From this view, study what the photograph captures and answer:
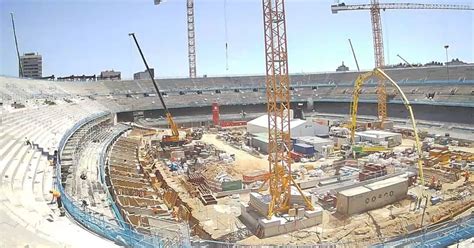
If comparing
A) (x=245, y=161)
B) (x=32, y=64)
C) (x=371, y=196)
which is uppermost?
(x=32, y=64)

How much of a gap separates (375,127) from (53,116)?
34.7 meters

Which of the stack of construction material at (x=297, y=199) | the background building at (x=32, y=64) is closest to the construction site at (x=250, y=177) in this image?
the stack of construction material at (x=297, y=199)

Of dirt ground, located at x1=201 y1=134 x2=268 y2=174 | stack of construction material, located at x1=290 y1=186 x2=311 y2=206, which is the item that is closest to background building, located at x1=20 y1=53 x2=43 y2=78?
dirt ground, located at x1=201 y1=134 x2=268 y2=174

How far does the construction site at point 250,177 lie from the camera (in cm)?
1393

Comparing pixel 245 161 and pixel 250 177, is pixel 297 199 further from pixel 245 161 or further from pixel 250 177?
pixel 245 161

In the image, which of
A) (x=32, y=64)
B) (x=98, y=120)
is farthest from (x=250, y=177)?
(x=32, y=64)

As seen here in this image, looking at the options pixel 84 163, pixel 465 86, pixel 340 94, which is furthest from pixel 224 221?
pixel 340 94

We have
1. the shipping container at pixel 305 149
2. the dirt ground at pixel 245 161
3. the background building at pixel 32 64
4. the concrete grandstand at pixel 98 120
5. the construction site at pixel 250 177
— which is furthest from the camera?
the background building at pixel 32 64

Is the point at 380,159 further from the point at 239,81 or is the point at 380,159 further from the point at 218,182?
the point at 239,81

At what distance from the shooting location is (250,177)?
2669 cm

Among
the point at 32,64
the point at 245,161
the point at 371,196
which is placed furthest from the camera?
the point at 32,64

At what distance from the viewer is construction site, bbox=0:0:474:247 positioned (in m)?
13.9

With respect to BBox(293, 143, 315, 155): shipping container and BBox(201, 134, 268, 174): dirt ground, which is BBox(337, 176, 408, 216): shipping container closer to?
BBox(201, 134, 268, 174): dirt ground

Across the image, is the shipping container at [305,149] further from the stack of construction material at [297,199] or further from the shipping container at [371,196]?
the stack of construction material at [297,199]
